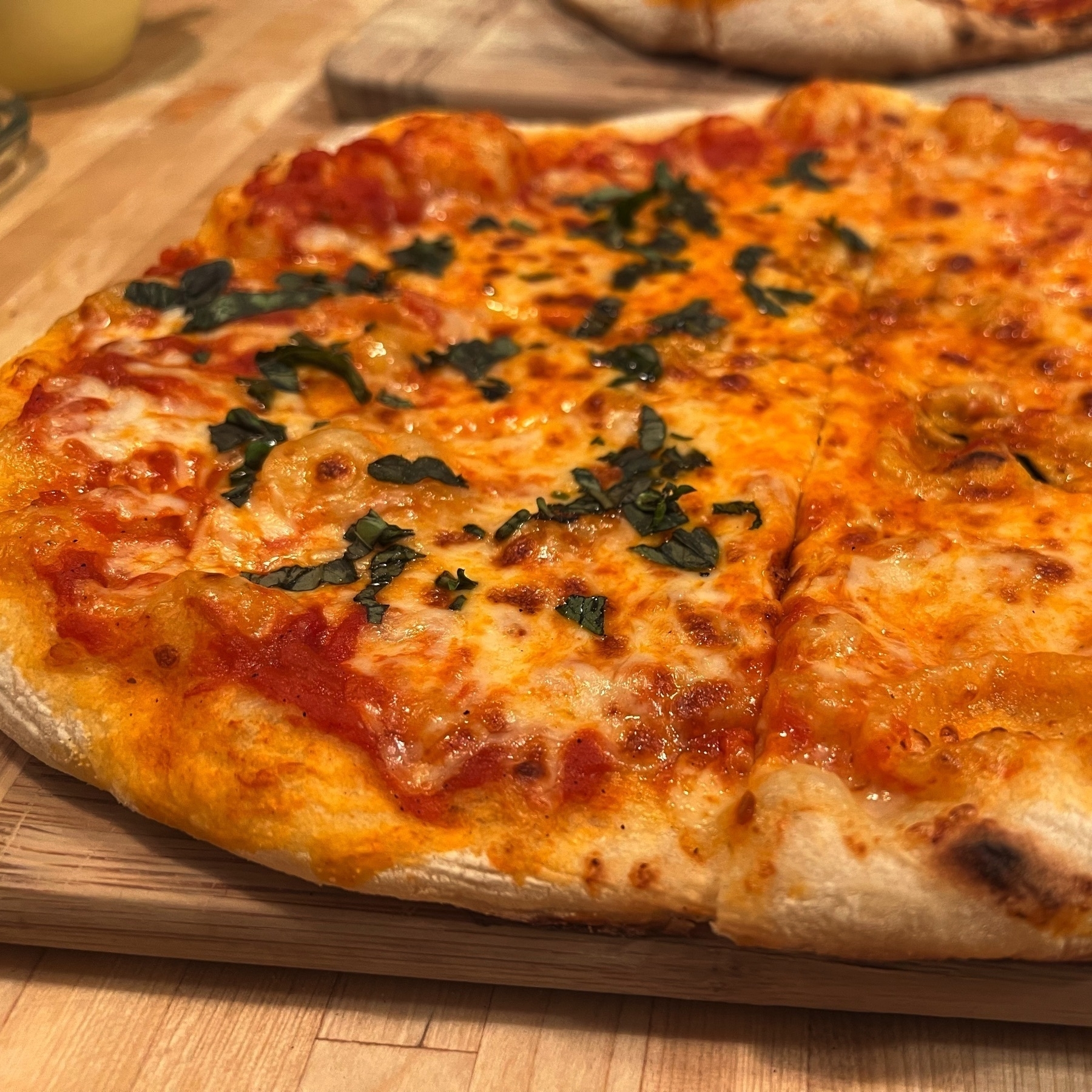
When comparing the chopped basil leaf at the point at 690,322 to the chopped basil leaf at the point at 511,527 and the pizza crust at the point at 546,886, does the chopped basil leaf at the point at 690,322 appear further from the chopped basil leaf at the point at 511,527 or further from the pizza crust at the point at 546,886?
the pizza crust at the point at 546,886

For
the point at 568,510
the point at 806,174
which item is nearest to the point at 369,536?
the point at 568,510

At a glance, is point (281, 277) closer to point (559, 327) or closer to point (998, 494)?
point (559, 327)

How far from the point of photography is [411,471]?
7.48 ft

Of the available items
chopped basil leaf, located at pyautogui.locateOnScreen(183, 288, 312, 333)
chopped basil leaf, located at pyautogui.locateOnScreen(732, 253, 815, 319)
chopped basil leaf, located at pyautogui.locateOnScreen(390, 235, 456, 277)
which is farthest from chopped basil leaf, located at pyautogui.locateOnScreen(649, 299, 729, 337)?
chopped basil leaf, located at pyautogui.locateOnScreen(183, 288, 312, 333)

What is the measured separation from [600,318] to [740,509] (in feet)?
2.37

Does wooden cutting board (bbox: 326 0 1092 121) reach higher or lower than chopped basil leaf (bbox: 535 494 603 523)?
lower

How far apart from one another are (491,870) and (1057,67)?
139 inches

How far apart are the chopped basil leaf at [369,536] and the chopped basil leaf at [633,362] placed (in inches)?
25.0

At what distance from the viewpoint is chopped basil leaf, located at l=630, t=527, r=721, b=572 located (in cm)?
209

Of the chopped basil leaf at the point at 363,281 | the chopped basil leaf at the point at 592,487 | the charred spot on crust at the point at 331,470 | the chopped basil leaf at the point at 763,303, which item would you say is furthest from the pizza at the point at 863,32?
the charred spot on crust at the point at 331,470

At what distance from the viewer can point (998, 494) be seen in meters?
2.19

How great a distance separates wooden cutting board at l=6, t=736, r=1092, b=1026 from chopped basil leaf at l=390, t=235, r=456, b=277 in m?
1.45

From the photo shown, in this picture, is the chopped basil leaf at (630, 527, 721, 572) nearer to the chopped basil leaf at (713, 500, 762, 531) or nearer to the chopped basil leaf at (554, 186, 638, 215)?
the chopped basil leaf at (713, 500, 762, 531)

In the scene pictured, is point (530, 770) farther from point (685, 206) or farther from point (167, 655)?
point (685, 206)
